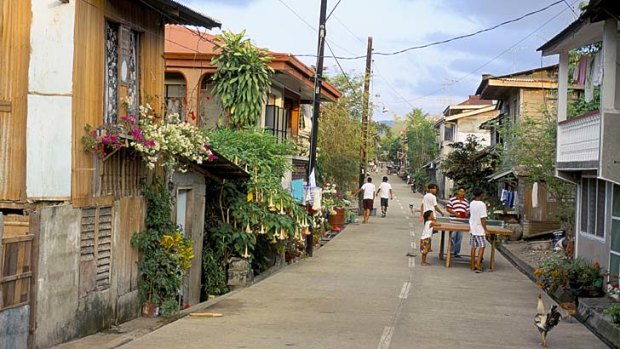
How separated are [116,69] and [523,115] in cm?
2038

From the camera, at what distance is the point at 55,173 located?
35.1 feet

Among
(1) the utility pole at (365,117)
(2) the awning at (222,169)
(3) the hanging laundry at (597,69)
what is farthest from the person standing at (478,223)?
(1) the utility pole at (365,117)

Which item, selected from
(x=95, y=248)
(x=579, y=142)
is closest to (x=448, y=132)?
Result: (x=579, y=142)

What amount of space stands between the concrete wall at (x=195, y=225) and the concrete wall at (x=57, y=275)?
518cm

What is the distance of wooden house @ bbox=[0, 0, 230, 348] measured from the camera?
989 cm

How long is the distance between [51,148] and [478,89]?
97.9 feet

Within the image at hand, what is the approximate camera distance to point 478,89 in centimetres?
3803

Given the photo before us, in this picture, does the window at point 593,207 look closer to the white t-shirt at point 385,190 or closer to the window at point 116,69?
the window at point 116,69

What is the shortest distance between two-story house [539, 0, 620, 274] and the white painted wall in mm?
8501

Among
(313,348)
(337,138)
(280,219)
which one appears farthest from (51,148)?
(337,138)

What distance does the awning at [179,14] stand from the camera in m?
13.0

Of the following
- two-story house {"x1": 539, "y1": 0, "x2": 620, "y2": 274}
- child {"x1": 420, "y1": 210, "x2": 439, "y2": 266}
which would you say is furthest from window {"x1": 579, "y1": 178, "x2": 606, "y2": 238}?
child {"x1": 420, "y1": 210, "x2": 439, "y2": 266}

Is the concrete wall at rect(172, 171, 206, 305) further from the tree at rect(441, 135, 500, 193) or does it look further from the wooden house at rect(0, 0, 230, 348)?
the tree at rect(441, 135, 500, 193)

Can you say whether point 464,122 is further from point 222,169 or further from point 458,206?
point 222,169
